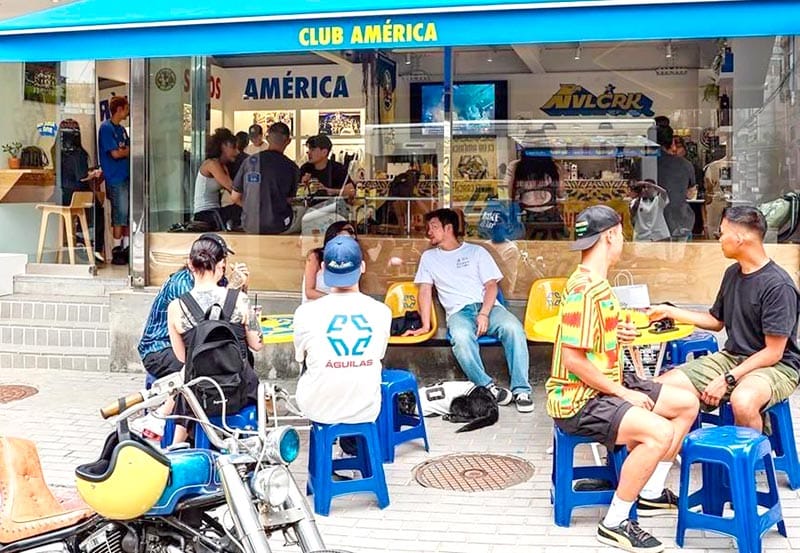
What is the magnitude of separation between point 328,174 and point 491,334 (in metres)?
2.98

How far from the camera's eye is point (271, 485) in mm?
2822

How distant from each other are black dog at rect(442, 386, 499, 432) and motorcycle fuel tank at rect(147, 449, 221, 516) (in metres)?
3.18

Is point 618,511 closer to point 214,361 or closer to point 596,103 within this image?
point 214,361

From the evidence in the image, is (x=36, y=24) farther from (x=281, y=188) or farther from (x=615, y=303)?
(x=615, y=303)

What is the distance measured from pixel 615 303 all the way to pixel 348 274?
1.26 metres

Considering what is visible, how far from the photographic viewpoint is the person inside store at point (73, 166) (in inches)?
399

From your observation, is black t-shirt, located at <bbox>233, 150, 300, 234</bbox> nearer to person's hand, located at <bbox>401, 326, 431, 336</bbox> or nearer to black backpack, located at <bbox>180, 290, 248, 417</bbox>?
person's hand, located at <bbox>401, 326, 431, 336</bbox>

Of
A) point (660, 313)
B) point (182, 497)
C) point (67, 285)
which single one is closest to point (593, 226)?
point (660, 313)

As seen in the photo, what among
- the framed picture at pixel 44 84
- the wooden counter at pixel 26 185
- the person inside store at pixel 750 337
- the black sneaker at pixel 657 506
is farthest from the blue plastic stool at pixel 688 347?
the framed picture at pixel 44 84

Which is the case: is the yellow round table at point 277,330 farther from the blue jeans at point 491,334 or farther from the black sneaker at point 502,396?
the black sneaker at point 502,396

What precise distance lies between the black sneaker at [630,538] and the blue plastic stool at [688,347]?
204cm

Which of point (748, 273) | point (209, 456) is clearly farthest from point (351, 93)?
point (209, 456)

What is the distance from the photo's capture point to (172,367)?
548 centimetres

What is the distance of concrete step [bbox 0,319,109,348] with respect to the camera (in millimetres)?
8047
